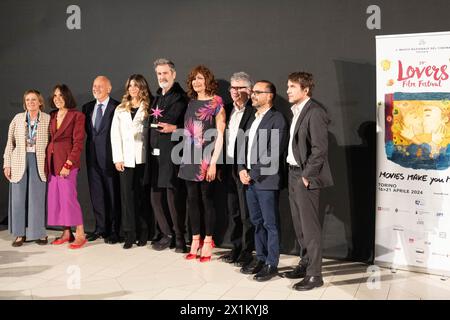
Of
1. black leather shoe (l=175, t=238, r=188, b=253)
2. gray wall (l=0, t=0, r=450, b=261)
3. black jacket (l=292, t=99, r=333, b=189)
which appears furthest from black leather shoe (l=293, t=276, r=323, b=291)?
black leather shoe (l=175, t=238, r=188, b=253)

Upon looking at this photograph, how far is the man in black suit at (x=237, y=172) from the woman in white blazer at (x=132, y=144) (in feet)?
2.83

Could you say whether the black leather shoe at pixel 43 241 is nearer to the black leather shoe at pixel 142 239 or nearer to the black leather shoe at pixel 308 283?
the black leather shoe at pixel 142 239

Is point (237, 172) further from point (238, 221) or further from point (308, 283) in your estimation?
point (308, 283)

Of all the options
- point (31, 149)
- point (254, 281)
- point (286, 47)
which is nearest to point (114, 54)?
point (31, 149)

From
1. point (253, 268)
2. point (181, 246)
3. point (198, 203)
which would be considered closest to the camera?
point (253, 268)

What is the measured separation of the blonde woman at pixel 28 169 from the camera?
505cm

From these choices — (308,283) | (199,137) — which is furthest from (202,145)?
(308,283)

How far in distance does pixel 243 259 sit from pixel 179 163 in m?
1.03

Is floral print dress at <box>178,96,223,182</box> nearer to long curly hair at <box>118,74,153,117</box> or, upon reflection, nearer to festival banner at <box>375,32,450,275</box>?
long curly hair at <box>118,74,153,117</box>

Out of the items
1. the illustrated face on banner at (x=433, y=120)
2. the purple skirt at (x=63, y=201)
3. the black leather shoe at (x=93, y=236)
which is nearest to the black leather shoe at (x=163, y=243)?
the black leather shoe at (x=93, y=236)

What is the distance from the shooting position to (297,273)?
4.06 m

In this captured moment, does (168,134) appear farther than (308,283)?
Yes

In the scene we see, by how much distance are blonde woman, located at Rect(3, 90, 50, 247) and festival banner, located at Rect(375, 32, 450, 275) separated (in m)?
3.19

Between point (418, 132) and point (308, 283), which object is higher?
point (418, 132)
